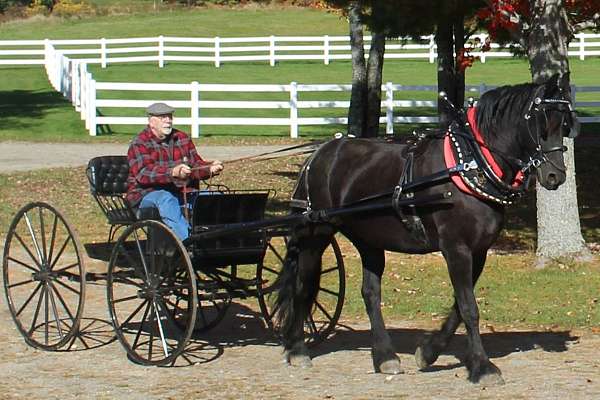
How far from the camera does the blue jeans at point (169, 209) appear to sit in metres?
9.77

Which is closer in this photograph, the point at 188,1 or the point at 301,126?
the point at 301,126

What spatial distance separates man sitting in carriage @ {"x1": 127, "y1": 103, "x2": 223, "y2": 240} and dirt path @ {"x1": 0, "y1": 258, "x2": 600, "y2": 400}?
1161 mm

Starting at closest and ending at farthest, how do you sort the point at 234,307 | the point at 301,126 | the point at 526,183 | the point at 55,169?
the point at 526,183, the point at 234,307, the point at 55,169, the point at 301,126

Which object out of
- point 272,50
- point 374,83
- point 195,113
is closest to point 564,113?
point 374,83

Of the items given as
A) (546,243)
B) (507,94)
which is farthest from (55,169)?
(507,94)

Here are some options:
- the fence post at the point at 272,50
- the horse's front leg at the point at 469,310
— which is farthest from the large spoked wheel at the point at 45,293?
the fence post at the point at 272,50

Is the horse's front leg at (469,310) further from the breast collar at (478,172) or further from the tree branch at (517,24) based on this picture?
the tree branch at (517,24)

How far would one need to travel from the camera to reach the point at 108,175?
34.7 ft

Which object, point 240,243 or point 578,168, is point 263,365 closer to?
point 240,243

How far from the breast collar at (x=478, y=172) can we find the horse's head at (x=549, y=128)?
227 mm

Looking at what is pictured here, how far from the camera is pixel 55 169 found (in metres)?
21.9

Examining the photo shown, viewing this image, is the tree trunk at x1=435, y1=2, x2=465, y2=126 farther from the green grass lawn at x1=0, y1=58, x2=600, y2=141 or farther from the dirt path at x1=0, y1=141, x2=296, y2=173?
the green grass lawn at x1=0, y1=58, x2=600, y2=141

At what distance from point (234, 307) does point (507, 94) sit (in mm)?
4520

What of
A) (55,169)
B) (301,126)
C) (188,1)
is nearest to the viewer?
(55,169)
